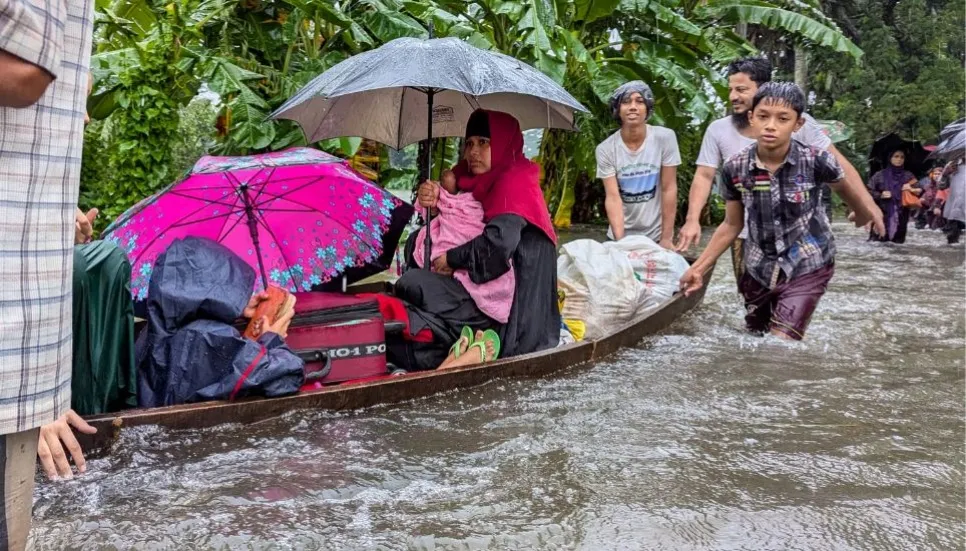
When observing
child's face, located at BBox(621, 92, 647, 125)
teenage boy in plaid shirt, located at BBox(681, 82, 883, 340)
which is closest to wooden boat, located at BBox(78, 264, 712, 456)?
teenage boy in plaid shirt, located at BBox(681, 82, 883, 340)

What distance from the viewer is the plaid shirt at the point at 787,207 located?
512 centimetres

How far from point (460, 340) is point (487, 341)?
16 centimetres

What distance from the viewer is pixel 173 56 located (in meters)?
7.87

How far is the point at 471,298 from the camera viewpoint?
484cm

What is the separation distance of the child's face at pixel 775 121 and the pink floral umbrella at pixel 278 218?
2.04 m

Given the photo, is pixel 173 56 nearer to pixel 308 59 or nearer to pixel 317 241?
pixel 308 59

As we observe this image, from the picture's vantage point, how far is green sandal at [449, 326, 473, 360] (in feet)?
15.4

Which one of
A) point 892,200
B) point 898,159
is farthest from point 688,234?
point 898,159

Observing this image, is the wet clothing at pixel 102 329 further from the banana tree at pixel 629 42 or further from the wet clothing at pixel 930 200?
the wet clothing at pixel 930 200

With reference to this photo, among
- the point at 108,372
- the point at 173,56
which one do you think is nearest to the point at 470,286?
the point at 108,372

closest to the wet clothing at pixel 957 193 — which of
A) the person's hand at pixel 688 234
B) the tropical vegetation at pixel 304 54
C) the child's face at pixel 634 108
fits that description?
the tropical vegetation at pixel 304 54

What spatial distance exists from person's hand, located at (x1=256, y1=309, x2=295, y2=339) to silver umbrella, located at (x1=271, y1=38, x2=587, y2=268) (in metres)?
1.06

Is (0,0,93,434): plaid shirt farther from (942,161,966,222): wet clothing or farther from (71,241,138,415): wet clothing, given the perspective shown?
(942,161,966,222): wet clothing

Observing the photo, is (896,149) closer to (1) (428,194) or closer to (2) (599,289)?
(2) (599,289)
